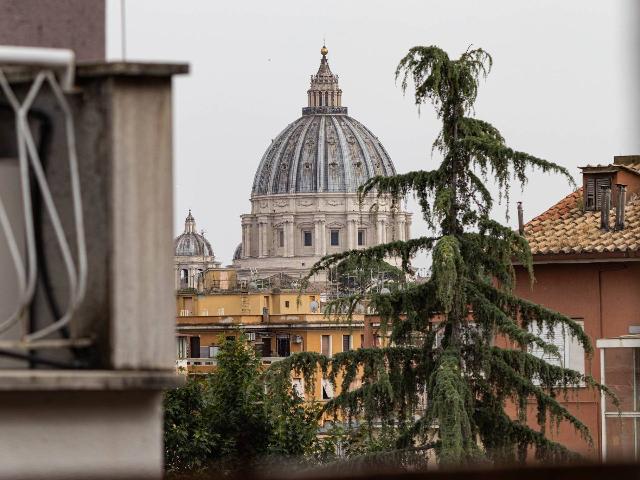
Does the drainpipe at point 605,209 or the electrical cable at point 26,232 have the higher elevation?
the drainpipe at point 605,209

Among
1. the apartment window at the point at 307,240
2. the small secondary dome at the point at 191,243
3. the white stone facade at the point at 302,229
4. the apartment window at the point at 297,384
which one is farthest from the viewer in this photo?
the small secondary dome at the point at 191,243

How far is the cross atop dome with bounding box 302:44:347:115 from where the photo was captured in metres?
140

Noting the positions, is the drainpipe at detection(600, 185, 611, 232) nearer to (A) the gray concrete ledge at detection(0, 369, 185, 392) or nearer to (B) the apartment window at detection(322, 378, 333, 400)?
(B) the apartment window at detection(322, 378, 333, 400)

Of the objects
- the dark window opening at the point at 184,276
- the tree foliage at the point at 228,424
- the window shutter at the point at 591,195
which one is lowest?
the tree foliage at the point at 228,424

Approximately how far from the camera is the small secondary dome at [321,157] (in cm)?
13575

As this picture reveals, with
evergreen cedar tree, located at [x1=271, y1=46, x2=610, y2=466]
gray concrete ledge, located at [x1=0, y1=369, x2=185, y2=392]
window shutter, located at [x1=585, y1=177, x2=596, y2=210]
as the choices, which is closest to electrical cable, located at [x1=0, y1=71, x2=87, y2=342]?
gray concrete ledge, located at [x1=0, y1=369, x2=185, y2=392]

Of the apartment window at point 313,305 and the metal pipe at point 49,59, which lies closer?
the metal pipe at point 49,59

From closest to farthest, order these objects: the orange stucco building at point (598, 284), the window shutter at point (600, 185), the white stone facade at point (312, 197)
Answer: the orange stucco building at point (598, 284)
the window shutter at point (600, 185)
the white stone facade at point (312, 197)

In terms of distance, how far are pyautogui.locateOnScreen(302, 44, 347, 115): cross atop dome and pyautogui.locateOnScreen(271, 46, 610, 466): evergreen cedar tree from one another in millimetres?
126498

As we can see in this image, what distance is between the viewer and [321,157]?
5344 inches

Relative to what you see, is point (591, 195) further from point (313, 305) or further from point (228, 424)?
point (313, 305)

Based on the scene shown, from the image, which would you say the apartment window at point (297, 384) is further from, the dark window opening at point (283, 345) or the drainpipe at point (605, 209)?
the dark window opening at point (283, 345)

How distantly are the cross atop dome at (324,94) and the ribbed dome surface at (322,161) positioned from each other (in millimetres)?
2263

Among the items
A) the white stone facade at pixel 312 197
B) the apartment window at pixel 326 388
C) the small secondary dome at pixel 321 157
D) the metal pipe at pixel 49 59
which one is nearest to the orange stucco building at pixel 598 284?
the apartment window at pixel 326 388
